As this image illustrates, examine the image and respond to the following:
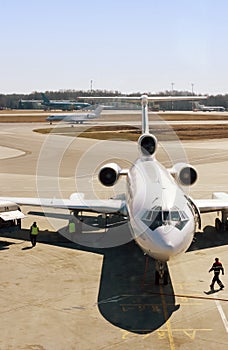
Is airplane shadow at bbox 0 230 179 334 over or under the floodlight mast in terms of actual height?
under

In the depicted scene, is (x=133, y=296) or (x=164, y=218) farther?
(x=133, y=296)

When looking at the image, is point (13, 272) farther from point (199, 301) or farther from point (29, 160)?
point (29, 160)

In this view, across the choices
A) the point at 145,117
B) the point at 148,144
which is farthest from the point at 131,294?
the point at 145,117

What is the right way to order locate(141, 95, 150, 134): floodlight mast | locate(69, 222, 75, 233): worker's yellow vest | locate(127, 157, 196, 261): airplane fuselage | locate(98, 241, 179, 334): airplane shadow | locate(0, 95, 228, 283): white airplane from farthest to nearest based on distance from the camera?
locate(141, 95, 150, 134): floodlight mast, locate(69, 222, 75, 233): worker's yellow vest, locate(0, 95, 228, 283): white airplane, locate(127, 157, 196, 261): airplane fuselage, locate(98, 241, 179, 334): airplane shadow

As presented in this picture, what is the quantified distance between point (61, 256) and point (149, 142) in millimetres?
8276

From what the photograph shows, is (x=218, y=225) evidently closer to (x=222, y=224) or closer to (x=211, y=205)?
(x=222, y=224)

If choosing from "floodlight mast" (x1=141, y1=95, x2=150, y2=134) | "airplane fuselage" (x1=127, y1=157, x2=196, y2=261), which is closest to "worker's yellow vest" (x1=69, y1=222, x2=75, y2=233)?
"airplane fuselage" (x1=127, y1=157, x2=196, y2=261)

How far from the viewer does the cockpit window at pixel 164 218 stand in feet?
56.9

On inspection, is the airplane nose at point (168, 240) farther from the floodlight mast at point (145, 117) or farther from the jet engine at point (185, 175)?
the floodlight mast at point (145, 117)

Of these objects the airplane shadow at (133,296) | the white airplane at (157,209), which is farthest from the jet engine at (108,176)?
the airplane shadow at (133,296)

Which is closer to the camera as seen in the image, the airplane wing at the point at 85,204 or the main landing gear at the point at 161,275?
the main landing gear at the point at 161,275

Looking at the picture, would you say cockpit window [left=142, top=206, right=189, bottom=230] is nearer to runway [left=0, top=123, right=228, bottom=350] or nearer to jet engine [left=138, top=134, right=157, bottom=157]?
runway [left=0, top=123, right=228, bottom=350]

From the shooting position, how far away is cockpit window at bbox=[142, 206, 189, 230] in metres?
17.4

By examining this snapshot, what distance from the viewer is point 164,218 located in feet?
57.3
